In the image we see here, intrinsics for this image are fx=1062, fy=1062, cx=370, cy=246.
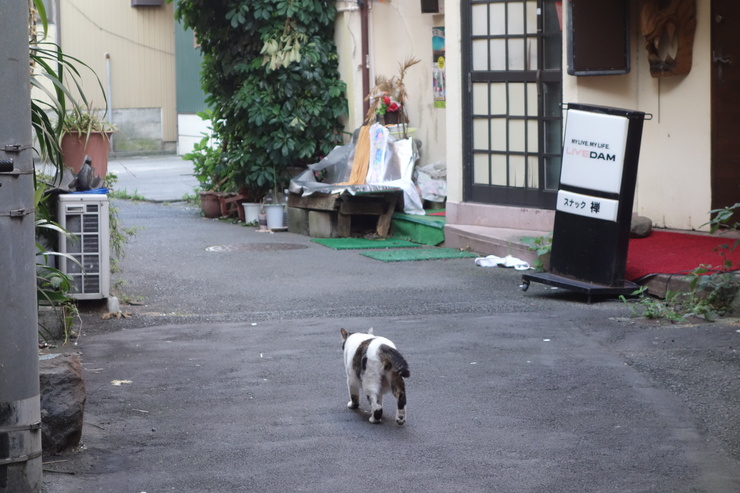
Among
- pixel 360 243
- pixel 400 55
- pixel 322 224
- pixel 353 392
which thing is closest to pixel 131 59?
pixel 400 55

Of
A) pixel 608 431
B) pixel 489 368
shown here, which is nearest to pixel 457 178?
pixel 489 368

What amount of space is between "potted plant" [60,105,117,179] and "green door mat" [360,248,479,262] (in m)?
3.43

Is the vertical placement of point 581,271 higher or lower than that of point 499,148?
lower

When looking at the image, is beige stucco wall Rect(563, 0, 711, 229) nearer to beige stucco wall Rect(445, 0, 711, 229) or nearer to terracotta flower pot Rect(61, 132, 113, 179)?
beige stucco wall Rect(445, 0, 711, 229)

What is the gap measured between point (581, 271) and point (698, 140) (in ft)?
7.55

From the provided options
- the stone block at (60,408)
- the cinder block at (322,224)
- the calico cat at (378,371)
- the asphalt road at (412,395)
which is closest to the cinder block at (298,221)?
the cinder block at (322,224)

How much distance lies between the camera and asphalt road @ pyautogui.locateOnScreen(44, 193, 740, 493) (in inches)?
177

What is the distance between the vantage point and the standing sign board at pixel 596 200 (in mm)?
8203

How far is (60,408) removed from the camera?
462cm

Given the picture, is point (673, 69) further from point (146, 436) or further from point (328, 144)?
point (146, 436)

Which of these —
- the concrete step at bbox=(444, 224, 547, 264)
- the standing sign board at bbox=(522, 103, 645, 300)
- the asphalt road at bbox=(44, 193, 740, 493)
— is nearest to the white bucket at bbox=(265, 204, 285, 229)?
the concrete step at bbox=(444, 224, 547, 264)

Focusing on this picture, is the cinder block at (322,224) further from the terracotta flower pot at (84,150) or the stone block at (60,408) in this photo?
the stone block at (60,408)

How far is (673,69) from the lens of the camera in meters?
10.0

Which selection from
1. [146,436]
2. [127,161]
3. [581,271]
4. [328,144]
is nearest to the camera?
[146,436]
